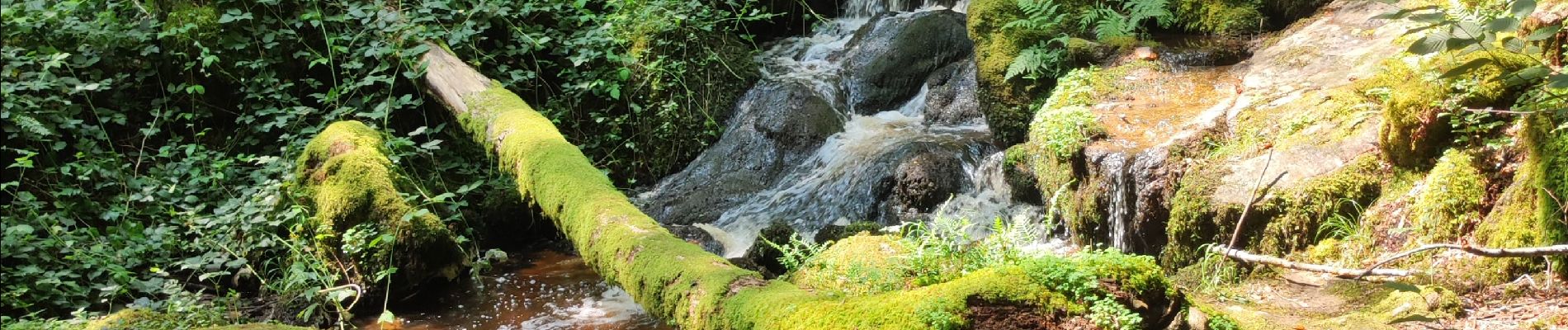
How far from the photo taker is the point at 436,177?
7320 millimetres

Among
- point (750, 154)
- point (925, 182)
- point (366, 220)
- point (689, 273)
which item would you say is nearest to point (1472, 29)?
point (689, 273)

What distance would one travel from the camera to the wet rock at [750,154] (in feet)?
26.9

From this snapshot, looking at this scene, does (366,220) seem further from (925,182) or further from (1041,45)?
(1041,45)

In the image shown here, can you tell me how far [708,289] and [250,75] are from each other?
213 inches

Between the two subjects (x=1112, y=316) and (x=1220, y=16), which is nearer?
(x=1112, y=316)

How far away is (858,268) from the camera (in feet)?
14.3

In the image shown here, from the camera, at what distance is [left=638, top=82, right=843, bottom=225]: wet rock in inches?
322

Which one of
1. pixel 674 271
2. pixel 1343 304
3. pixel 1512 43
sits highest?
pixel 1512 43

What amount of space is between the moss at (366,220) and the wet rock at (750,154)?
7.76 ft

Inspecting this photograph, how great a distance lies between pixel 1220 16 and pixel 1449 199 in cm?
368

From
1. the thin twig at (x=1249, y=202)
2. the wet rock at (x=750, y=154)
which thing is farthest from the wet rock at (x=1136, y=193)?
the wet rock at (x=750, y=154)

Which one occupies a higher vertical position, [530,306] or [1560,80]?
[1560,80]

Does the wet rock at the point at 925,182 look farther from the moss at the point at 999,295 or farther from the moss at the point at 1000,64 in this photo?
the moss at the point at 999,295

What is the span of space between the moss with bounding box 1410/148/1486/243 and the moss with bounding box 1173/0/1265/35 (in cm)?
339
